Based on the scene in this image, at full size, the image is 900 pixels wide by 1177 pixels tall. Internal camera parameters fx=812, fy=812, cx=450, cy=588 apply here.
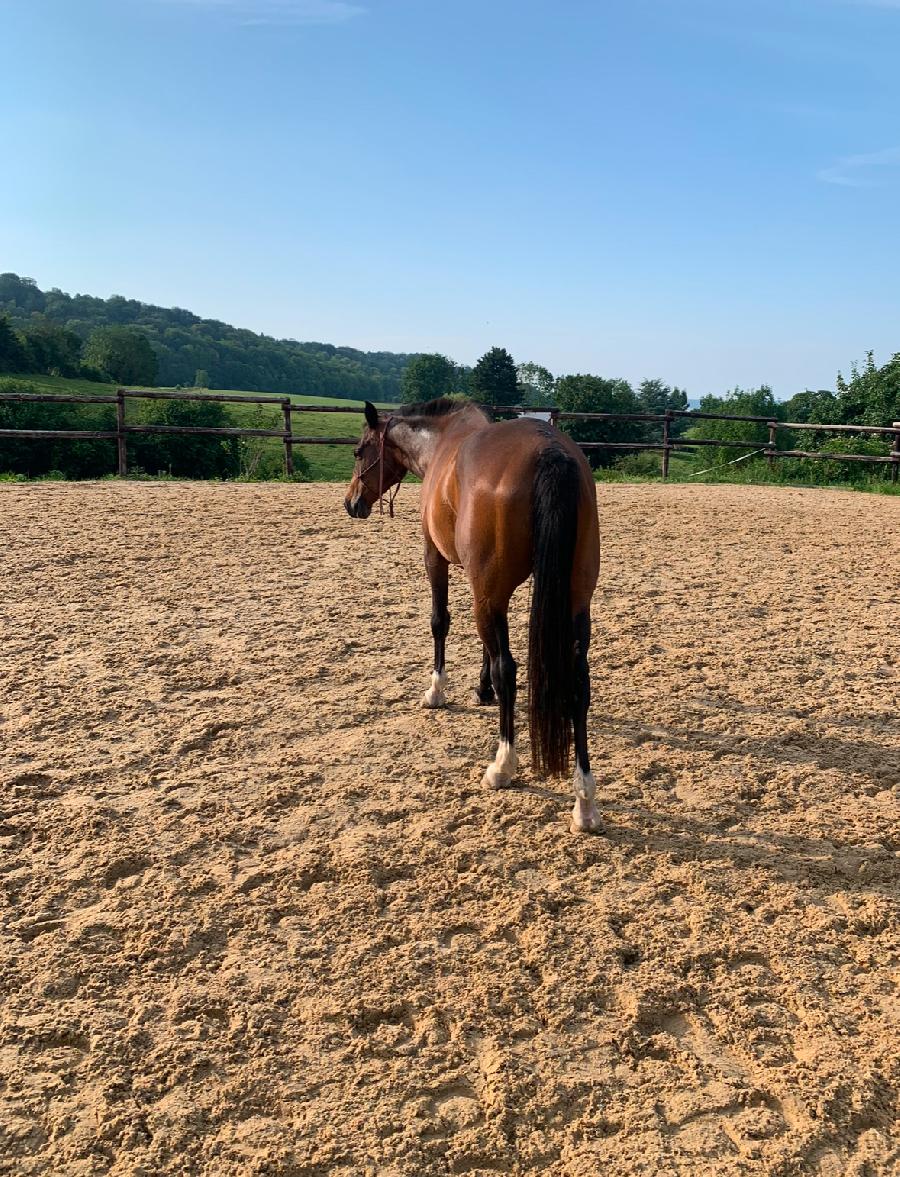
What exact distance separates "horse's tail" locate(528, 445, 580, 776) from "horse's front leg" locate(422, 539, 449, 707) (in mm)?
1398

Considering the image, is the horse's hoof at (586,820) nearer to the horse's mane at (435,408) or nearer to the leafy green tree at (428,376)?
the horse's mane at (435,408)

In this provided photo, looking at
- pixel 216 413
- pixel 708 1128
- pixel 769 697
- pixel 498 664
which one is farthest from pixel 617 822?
pixel 216 413

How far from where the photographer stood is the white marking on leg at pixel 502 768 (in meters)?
3.58

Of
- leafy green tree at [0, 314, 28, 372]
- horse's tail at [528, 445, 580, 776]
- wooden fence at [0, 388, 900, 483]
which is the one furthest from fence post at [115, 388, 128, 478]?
leafy green tree at [0, 314, 28, 372]

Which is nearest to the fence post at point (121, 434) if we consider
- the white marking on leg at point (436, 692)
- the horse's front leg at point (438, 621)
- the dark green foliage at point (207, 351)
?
the horse's front leg at point (438, 621)

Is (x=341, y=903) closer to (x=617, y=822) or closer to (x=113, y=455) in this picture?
(x=617, y=822)

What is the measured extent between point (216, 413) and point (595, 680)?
21.9 metres

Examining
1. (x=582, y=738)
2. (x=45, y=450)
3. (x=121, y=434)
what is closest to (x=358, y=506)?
(x=582, y=738)

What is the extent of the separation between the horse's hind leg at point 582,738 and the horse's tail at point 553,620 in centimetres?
5

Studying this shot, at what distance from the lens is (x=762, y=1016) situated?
89.4 inches

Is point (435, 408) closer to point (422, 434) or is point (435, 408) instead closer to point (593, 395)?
point (422, 434)

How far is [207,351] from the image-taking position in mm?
67375

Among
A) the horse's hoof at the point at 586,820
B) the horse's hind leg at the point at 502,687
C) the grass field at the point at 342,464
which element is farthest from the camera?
the grass field at the point at 342,464

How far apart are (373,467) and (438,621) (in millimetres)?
1388
